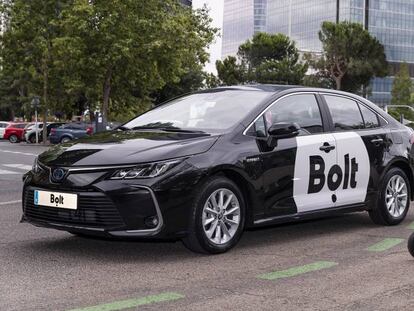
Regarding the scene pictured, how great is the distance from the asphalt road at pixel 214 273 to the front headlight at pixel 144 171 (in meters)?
0.75

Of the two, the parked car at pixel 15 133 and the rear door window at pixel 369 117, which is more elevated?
the rear door window at pixel 369 117

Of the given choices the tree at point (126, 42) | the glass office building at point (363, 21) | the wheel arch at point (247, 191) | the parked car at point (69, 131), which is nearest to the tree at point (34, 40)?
the tree at point (126, 42)

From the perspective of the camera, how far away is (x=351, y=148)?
715cm

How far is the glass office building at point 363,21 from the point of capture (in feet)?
364

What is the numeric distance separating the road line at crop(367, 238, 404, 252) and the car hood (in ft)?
6.21

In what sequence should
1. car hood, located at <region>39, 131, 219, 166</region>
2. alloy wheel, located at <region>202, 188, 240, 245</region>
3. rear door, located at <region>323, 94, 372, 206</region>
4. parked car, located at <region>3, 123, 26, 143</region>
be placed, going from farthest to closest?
parked car, located at <region>3, 123, 26, 143</region> → rear door, located at <region>323, 94, 372, 206</region> → alloy wheel, located at <region>202, 188, 240, 245</region> → car hood, located at <region>39, 131, 219, 166</region>

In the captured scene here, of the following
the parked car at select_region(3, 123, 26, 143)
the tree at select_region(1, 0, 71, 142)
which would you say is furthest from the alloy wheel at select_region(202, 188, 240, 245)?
the parked car at select_region(3, 123, 26, 143)

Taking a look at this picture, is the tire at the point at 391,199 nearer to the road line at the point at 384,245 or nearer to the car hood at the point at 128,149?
the road line at the point at 384,245

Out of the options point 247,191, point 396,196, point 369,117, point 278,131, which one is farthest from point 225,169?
point 396,196

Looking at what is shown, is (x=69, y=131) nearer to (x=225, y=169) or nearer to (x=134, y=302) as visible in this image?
(x=225, y=169)

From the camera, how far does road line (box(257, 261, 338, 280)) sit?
5196 millimetres

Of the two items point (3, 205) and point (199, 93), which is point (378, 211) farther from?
point (3, 205)

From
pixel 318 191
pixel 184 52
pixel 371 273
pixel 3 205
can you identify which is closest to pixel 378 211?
pixel 318 191

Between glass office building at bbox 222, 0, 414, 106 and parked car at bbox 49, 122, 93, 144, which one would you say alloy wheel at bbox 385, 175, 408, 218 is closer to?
parked car at bbox 49, 122, 93, 144
